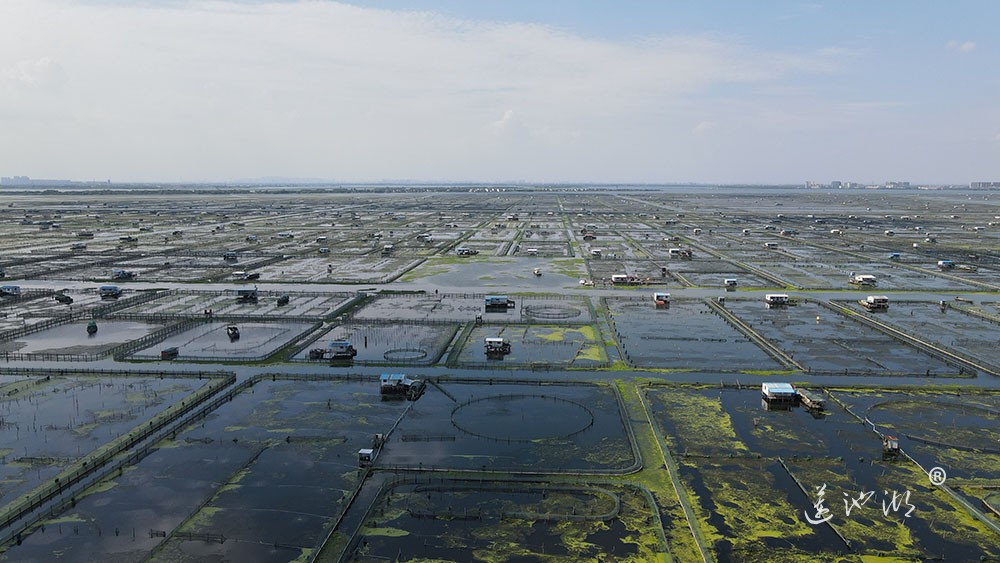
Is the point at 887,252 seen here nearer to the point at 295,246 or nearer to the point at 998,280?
the point at 998,280

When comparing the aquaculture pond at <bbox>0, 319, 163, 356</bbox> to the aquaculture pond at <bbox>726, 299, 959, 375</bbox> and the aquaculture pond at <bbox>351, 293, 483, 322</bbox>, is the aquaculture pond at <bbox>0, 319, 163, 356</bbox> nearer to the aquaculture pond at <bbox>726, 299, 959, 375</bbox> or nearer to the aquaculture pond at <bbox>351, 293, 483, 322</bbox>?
the aquaculture pond at <bbox>351, 293, 483, 322</bbox>

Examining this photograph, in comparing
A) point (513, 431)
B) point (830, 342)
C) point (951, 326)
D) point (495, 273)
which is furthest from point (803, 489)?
point (495, 273)

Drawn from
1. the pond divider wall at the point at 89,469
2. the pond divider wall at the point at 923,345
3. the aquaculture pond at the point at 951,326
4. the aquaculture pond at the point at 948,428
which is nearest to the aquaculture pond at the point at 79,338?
the pond divider wall at the point at 89,469

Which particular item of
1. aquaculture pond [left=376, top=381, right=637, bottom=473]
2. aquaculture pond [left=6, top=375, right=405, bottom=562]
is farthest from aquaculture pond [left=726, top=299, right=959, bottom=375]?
aquaculture pond [left=6, top=375, right=405, bottom=562]

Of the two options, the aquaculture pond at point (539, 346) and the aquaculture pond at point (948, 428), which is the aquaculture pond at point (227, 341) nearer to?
the aquaculture pond at point (539, 346)

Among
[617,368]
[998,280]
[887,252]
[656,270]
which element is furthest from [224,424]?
[887,252]

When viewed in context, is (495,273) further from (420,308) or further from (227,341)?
(227,341)
